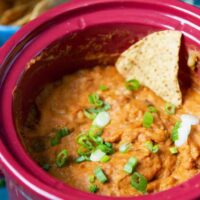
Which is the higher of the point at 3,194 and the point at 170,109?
the point at 170,109

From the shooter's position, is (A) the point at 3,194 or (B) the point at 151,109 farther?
(A) the point at 3,194

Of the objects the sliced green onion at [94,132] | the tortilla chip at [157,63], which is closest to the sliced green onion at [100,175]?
the sliced green onion at [94,132]

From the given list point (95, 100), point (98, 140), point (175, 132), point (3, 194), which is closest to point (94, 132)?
point (98, 140)

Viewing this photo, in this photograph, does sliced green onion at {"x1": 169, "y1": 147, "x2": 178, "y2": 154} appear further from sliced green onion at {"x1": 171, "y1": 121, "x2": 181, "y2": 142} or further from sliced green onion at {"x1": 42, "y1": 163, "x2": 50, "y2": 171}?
sliced green onion at {"x1": 42, "y1": 163, "x2": 50, "y2": 171}

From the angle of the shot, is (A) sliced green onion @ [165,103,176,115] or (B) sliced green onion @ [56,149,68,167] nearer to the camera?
(B) sliced green onion @ [56,149,68,167]

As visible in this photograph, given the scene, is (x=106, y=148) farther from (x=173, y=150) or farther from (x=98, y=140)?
(x=173, y=150)

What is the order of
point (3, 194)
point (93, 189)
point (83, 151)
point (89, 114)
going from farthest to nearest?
point (3, 194) → point (89, 114) → point (83, 151) → point (93, 189)

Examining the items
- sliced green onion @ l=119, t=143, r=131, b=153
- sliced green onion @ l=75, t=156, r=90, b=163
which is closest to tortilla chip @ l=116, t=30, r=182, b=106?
sliced green onion @ l=119, t=143, r=131, b=153
